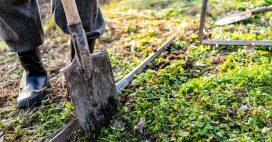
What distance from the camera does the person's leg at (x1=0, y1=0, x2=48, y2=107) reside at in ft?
6.96

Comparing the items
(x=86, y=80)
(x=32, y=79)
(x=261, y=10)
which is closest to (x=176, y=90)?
(x=86, y=80)

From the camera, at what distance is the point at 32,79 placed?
7.79 feet

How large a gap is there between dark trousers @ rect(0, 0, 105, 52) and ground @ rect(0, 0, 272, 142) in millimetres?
403

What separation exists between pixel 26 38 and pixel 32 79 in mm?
302

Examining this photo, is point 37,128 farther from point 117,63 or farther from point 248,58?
point 248,58

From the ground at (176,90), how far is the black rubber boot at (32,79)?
0.21ft

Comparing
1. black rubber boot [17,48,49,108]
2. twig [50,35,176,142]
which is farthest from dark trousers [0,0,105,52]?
twig [50,35,176,142]

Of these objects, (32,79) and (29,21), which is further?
(32,79)

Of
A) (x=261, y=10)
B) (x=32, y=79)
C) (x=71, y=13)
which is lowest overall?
(x=32, y=79)

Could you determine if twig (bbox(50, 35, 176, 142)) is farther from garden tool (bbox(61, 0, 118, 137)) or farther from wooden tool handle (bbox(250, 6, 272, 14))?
wooden tool handle (bbox(250, 6, 272, 14))

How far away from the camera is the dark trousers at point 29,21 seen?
2.08m

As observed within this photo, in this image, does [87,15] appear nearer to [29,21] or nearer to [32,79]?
[29,21]

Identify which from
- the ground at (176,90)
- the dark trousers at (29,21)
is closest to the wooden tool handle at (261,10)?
the ground at (176,90)

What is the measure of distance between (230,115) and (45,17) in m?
3.10
